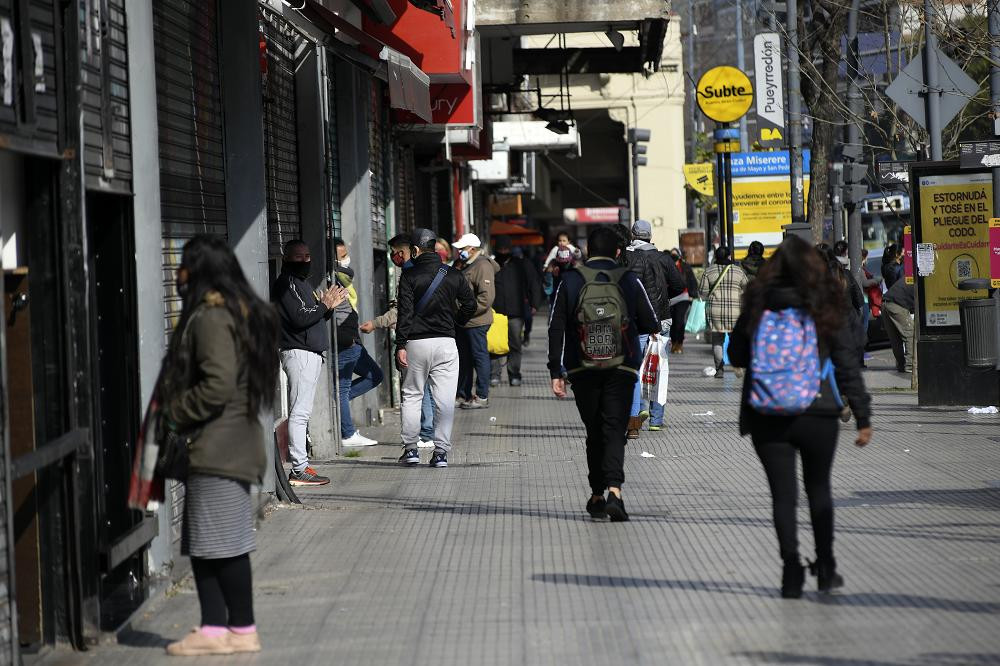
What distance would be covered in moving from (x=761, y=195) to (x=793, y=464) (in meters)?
23.7

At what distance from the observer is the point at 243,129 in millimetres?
9922

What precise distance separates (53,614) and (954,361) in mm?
11314

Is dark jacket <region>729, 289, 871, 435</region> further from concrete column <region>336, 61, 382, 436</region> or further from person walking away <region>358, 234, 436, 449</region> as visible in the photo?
concrete column <region>336, 61, 382, 436</region>

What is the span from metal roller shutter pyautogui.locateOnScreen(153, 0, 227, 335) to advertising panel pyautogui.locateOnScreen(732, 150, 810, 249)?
21.1 metres

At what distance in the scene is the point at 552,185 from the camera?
77625 mm

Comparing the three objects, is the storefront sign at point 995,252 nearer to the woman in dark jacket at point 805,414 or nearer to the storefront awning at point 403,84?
the storefront awning at point 403,84

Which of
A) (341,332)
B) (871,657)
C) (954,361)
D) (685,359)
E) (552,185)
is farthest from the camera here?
(552,185)

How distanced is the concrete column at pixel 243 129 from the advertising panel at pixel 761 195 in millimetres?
20944

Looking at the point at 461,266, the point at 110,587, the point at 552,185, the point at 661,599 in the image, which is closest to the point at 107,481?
the point at 110,587

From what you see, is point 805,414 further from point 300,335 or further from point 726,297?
point 726,297

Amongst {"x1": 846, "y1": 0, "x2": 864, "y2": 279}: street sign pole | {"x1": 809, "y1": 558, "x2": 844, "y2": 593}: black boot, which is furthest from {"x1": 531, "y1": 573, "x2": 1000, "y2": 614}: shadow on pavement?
{"x1": 846, "y1": 0, "x2": 864, "y2": 279}: street sign pole

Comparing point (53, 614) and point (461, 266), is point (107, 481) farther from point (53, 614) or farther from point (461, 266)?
point (461, 266)

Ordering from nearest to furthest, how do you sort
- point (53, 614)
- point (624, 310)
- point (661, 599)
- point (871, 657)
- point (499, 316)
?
point (871, 657) → point (53, 614) → point (661, 599) → point (624, 310) → point (499, 316)

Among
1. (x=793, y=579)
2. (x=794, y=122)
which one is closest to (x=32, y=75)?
(x=793, y=579)
